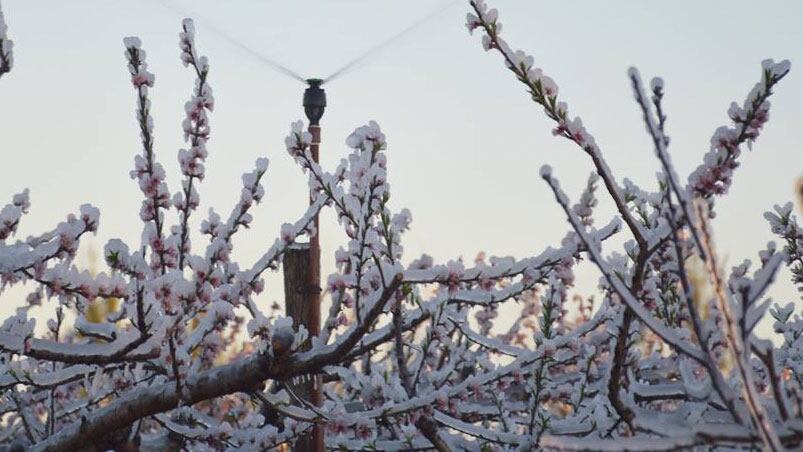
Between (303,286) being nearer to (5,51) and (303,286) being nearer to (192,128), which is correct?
(192,128)

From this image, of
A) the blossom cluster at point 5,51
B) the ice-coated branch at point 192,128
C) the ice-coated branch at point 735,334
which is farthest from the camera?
the ice-coated branch at point 192,128

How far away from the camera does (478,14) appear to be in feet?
13.7

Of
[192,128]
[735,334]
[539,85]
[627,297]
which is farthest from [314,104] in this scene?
[735,334]

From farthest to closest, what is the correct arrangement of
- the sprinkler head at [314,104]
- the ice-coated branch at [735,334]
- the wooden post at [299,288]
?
the sprinkler head at [314,104], the wooden post at [299,288], the ice-coated branch at [735,334]

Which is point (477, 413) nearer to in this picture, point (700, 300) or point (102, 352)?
point (102, 352)

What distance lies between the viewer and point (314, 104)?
7.60m

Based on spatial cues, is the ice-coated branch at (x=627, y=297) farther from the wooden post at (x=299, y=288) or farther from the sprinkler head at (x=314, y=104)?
the sprinkler head at (x=314, y=104)

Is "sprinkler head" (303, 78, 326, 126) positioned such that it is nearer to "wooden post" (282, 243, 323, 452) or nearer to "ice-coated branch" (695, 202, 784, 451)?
"wooden post" (282, 243, 323, 452)

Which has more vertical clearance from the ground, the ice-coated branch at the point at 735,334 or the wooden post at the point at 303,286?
the wooden post at the point at 303,286

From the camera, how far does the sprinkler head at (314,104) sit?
7582 mm

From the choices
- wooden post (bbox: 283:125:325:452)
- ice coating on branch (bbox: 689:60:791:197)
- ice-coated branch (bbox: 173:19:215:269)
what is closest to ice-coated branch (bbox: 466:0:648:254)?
ice coating on branch (bbox: 689:60:791:197)

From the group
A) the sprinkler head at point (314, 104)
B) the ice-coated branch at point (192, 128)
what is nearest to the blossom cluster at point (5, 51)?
the ice-coated branch at point (192, 128)

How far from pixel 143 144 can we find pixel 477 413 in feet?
7.83

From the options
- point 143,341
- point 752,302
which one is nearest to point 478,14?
point 143,341
